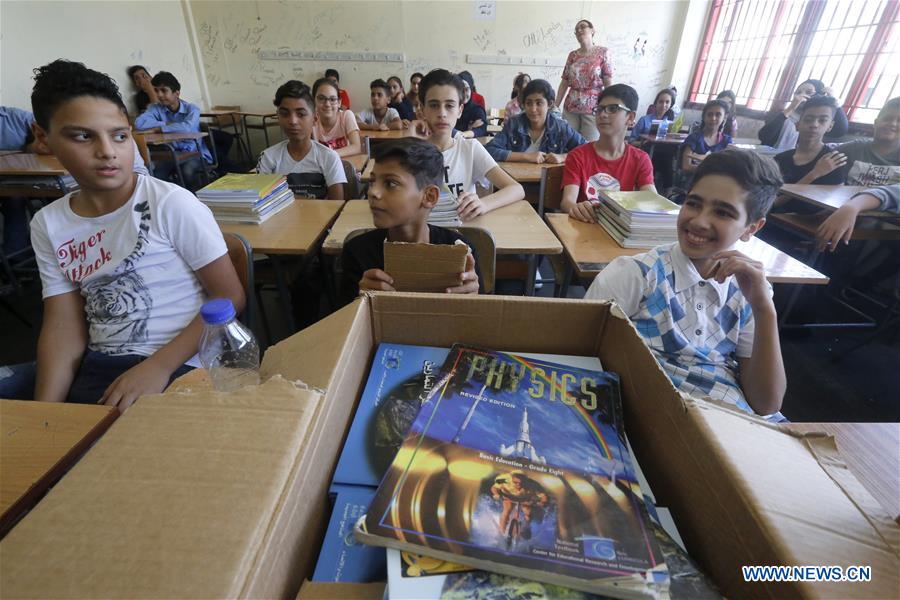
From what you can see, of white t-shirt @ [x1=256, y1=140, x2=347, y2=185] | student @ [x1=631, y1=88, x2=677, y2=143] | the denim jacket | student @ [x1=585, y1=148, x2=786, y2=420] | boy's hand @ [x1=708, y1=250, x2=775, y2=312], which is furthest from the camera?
student @ [x1=631, y1=88, x2=677, y2=143]

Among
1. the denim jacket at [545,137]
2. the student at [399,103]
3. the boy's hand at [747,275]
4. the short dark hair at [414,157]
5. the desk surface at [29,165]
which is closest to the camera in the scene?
the boy's hand at [747,275]

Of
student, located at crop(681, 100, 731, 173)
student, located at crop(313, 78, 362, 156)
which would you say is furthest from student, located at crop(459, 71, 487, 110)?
student, located at crop(681, 100, 731, 173)

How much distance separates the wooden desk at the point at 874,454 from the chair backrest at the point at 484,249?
3.21 ft

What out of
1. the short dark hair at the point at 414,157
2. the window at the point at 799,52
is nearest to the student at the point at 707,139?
the window at the point at 799,52

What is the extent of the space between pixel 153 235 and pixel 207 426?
38.8 inches

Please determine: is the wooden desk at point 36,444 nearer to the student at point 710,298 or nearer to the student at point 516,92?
the student at point 710,298

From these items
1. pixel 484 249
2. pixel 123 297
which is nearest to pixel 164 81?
pixel 123 297

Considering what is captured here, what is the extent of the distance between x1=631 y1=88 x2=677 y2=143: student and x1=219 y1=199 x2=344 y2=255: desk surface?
482cm

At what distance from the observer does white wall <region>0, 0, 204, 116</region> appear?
326cm

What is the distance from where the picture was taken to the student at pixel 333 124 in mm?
3318

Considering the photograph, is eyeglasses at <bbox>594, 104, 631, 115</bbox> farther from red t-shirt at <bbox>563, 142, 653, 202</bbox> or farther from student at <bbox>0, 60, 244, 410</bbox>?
student at <bbox>0, 60, 244, 410</bbox>

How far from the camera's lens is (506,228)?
5.68ft

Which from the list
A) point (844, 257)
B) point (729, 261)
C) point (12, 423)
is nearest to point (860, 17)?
point (844, 257)

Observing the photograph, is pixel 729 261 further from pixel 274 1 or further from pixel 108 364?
pixel 274 1
